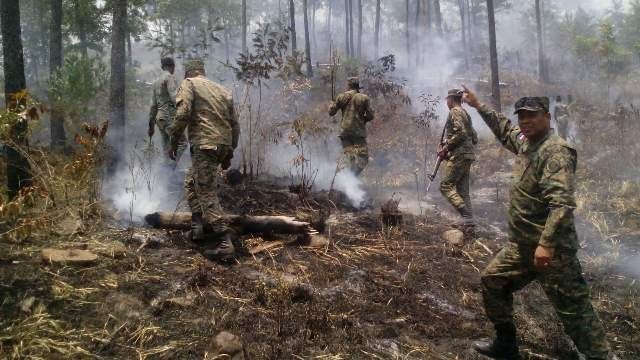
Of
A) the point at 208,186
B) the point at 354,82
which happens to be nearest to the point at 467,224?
the point at 354,82

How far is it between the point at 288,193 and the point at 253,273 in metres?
2.35

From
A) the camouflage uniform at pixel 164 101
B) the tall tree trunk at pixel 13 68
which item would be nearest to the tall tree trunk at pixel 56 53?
the camouflage uniform at pixel 164 101

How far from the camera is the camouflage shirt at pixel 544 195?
264 centimetres

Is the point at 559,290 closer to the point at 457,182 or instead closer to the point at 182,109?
the point at 182,109

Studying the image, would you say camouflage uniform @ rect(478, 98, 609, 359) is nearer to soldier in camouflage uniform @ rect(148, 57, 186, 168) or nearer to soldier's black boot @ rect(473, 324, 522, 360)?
soldier's black boot @ rect(473, 324, 522, 360)

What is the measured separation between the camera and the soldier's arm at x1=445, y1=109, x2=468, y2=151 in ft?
20.5

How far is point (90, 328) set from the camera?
286 cm

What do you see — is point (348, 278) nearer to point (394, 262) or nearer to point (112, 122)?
point (394, 262)

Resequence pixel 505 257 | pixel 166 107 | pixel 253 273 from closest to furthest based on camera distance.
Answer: pixel 505 257, pixel 253 273, pixel 166 107

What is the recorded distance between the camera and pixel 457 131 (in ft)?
20.6

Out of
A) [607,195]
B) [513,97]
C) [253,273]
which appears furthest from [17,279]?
→ [513,97]

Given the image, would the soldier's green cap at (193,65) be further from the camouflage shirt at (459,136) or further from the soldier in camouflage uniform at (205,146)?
the camouflage shirt at (459,136)

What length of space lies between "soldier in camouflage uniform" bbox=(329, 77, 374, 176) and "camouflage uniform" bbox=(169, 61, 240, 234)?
3.44 metres

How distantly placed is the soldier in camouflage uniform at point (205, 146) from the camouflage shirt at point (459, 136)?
349cm
